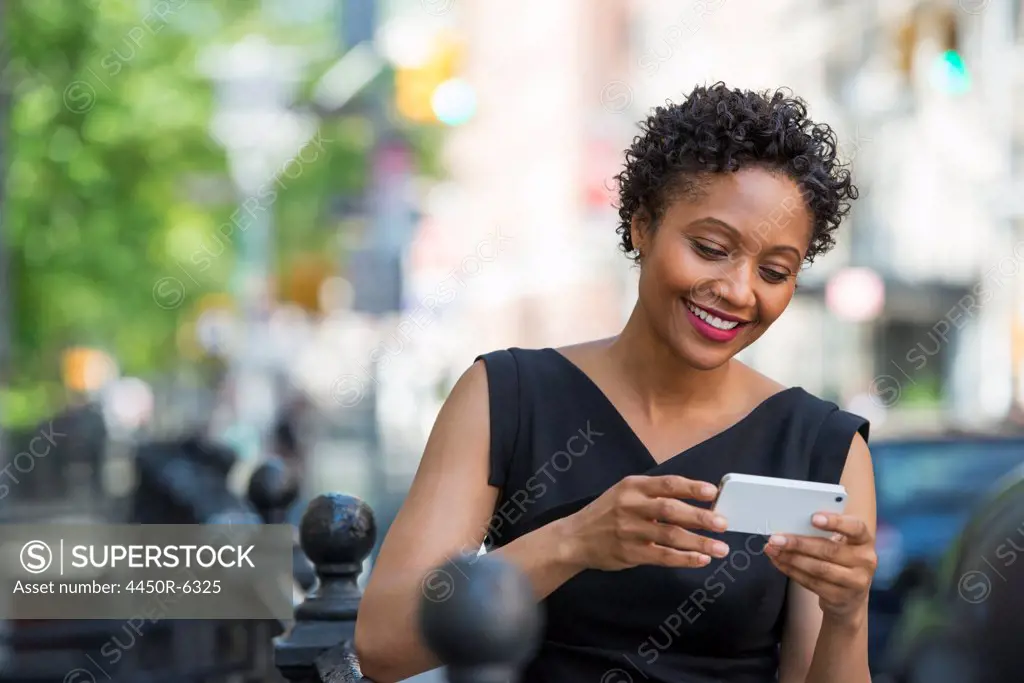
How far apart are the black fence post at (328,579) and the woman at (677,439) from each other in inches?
24.2

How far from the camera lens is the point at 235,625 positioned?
Answer: 4348 millimetres

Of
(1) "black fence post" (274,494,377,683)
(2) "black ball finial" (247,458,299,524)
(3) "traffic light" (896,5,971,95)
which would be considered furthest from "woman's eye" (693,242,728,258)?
(3) "traffic light" (896,5,971,95)

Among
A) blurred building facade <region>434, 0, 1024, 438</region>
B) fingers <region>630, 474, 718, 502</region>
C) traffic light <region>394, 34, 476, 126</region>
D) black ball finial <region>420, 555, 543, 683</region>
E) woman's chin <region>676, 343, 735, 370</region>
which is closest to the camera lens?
black ball finial <region>420, 555, 543, 683</region>

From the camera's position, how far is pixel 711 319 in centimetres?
236

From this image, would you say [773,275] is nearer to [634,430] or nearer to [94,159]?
[634,430]

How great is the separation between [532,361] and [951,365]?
25.3m

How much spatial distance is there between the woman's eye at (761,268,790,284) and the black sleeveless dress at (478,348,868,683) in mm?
283

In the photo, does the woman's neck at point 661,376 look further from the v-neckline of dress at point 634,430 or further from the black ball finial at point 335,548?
the black ball finial at point 335,548

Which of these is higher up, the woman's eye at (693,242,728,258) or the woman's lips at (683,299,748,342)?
the woman's eye at (693,242,728,258)

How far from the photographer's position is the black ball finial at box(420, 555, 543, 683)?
55.0 inches

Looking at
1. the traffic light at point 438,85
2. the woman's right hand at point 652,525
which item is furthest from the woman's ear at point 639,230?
the traffic light at point 438,85

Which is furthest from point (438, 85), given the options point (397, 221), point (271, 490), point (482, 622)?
point (482, 622)

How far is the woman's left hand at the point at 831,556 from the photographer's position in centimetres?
203

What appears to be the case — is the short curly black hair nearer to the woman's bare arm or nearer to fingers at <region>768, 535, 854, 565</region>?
the woman's bare arm
